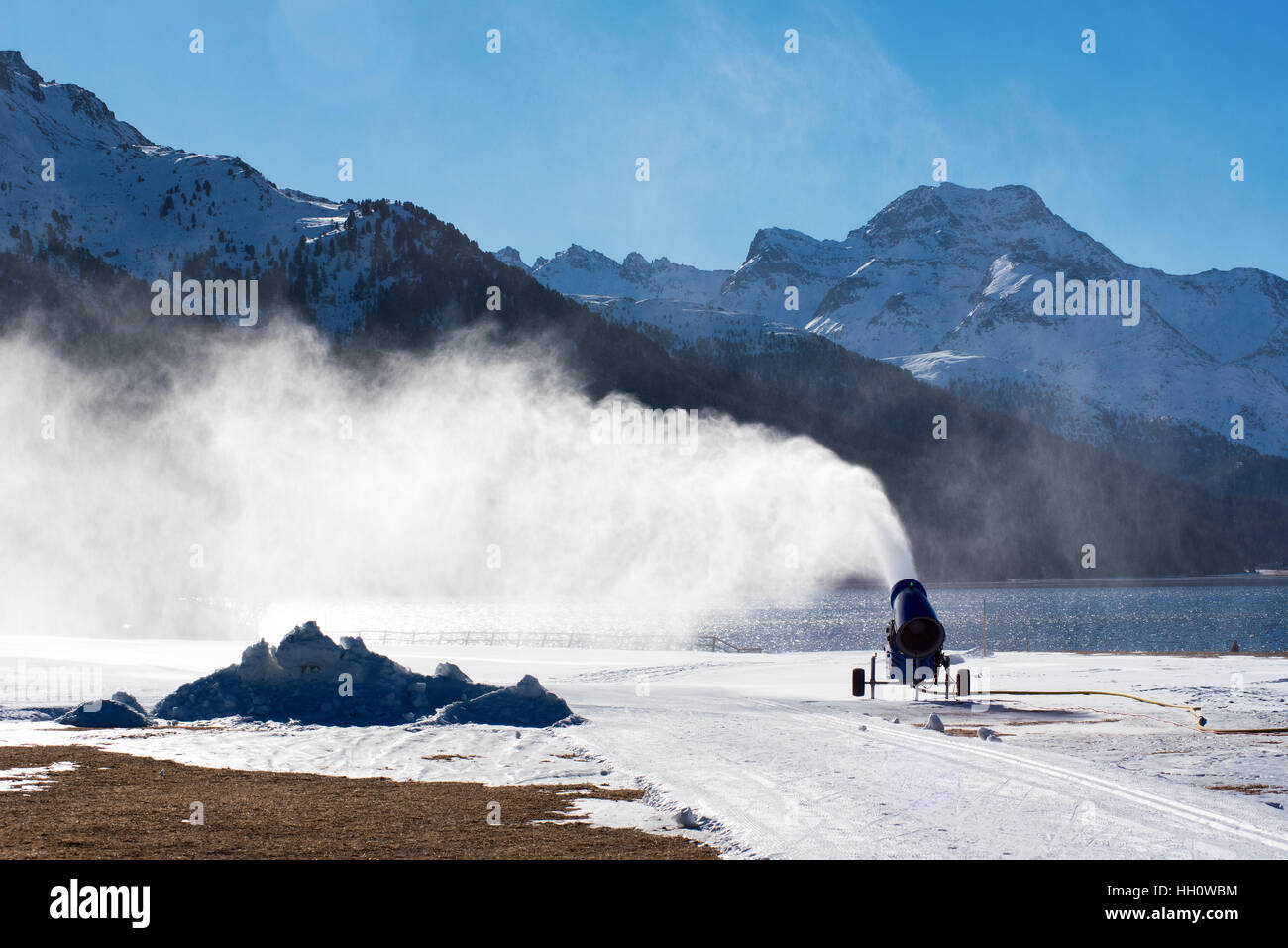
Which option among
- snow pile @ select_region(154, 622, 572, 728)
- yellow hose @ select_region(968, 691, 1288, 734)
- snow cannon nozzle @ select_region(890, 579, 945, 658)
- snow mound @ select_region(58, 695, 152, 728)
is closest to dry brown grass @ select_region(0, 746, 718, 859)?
snow mound @ select_region(58, 695, 152, 728)

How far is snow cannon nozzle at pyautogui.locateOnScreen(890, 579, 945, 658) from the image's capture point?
3072 centimetres

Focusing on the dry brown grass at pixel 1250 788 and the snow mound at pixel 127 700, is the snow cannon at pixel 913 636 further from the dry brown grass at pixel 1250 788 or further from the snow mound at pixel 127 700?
the snow mound at pixel 127 700

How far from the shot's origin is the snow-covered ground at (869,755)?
13812 millimetres

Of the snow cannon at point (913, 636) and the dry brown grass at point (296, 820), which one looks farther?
the snow cannon at point (913, 636)

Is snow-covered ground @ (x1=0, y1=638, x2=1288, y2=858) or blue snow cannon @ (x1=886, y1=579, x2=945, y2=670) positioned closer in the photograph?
snow-covered ground @ (x1=0, y1=638, x2=1288, y2=858)

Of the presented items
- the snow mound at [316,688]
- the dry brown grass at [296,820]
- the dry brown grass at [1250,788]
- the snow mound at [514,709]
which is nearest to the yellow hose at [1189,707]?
the dry brown grass at [1250,788]

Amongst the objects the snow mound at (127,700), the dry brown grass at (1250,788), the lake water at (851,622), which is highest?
the dry brown grass at (1250,788)

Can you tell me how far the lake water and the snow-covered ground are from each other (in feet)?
115

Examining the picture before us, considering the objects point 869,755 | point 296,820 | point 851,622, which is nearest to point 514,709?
point 869,755

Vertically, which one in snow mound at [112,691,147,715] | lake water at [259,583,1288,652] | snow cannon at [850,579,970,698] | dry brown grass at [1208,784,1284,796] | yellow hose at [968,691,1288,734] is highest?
snow cannon at [850,579,970,698]

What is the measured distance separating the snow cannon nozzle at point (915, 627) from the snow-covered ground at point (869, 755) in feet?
6.23

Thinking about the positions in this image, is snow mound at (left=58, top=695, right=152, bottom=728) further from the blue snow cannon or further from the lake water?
the lake water

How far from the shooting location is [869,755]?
21062 millimetres
